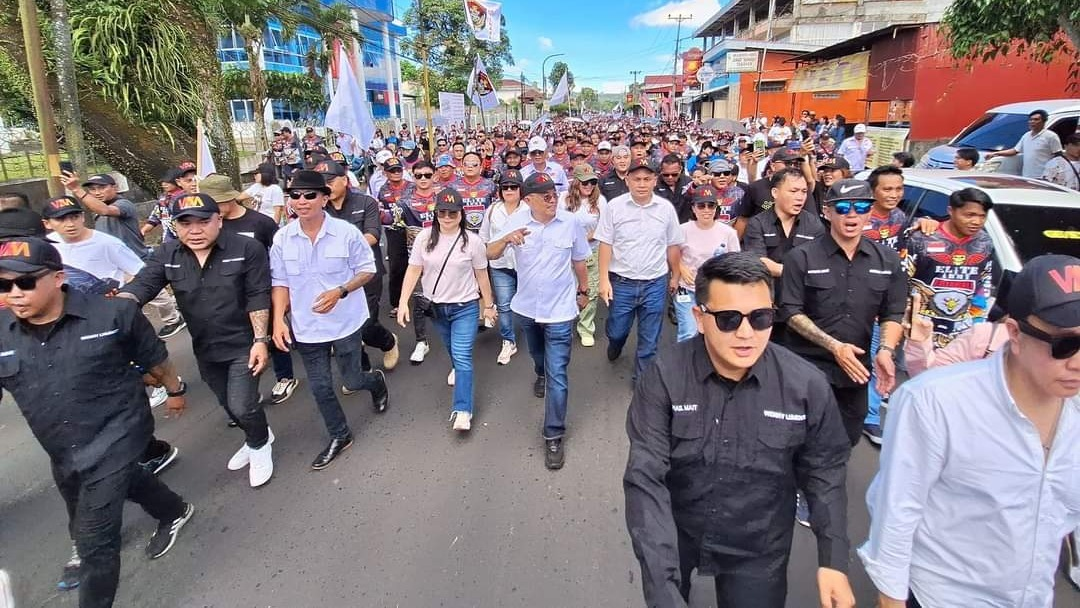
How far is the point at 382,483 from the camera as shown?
3.82m

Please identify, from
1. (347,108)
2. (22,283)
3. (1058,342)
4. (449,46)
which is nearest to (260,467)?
(22,283)

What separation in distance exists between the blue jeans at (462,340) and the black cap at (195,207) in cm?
156

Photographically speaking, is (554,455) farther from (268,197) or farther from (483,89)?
(483,89)

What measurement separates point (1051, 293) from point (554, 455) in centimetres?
300

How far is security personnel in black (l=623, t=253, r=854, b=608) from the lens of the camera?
5.75 ft

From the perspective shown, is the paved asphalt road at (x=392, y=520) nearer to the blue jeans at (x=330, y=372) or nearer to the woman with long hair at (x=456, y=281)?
the blue jeans at (x=330, y=372)

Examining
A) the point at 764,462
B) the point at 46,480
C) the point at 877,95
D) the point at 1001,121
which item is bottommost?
the point at 46,480

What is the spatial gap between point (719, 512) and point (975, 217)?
9.41ft

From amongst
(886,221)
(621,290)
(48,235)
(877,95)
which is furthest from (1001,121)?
(48,235)

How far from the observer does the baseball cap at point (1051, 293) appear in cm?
134

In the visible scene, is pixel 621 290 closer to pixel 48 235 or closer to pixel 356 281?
pixel 356 281

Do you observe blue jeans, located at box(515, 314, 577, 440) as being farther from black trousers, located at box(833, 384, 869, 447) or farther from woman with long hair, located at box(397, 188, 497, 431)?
black trousers, located at box(833, 384, 869, 447)

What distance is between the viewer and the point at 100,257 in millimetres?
4387

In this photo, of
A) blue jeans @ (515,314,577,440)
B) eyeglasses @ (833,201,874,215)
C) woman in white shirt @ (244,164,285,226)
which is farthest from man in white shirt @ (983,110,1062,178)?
woman in white shirt @ (244,164,285,226)
